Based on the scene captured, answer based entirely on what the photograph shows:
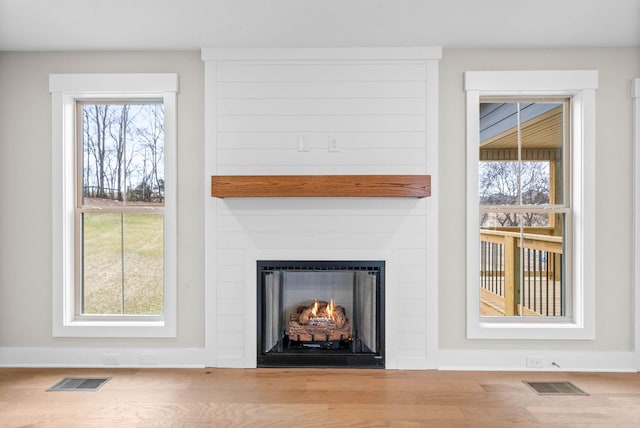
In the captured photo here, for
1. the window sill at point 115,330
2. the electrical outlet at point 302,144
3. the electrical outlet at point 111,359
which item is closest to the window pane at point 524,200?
the electrical outlet at point 302,144

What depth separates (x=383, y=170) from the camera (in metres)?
2.96

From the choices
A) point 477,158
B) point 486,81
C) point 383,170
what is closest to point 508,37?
point 486,81

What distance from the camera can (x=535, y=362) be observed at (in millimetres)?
2943

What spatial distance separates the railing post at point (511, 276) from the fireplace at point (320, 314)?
1013 mm

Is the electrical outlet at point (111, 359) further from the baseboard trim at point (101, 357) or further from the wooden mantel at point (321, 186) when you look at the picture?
the wooden mantel at point (321, 186)

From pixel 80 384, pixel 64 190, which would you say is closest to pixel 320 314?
pixel 80 384

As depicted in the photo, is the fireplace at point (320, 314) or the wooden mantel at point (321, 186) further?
the fireplace at point (320, 314)

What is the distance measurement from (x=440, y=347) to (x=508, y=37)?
2320 millimetres

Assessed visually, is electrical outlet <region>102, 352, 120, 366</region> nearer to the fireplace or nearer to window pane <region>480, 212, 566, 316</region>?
the fireplace

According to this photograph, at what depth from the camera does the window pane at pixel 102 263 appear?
3.15m

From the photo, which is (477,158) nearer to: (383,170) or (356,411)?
(383,170)

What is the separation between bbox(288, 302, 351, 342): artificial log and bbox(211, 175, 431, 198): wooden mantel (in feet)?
3.26

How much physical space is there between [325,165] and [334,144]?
172 mm

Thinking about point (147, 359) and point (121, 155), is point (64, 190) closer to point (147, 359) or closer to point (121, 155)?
point (121, 155)
